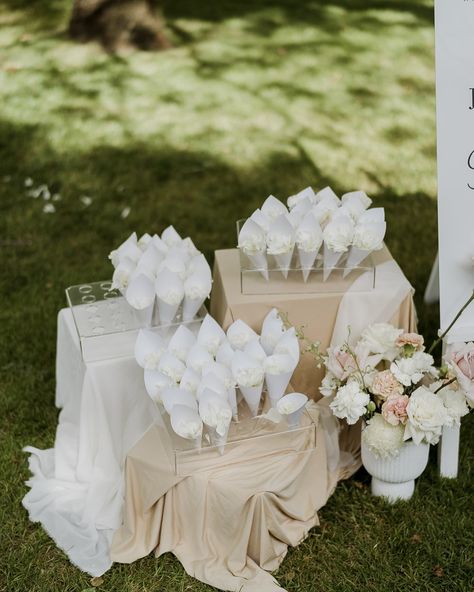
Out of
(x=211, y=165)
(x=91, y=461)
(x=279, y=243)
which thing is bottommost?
(x=211, y=165)

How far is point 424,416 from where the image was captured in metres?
2.88

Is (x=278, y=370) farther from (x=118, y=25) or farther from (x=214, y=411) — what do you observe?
(x=118, y=25)

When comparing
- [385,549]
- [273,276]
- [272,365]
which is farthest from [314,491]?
[273,276]

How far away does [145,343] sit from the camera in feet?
9.93

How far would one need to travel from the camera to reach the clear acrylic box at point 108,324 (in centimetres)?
322

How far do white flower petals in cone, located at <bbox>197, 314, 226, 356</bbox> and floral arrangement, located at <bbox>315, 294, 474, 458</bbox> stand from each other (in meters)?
0.36

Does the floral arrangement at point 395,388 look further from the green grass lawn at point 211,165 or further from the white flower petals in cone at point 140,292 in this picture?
the white flower petals in cone at point 140,292

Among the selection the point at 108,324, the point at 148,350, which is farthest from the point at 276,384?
the point at 108,324

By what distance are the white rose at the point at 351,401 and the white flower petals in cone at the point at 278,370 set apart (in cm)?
19

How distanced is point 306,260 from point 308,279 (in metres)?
0.09

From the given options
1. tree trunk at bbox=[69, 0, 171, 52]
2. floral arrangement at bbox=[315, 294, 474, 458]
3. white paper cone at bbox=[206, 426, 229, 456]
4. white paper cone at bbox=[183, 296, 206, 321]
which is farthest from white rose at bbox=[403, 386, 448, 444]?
tree trunk at bbox=[69, 0, 171, 52]

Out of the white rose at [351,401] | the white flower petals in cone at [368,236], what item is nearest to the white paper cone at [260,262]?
the white flower petals in cone at [368,236]

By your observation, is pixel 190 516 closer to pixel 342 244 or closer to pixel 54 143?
pixel 342 244

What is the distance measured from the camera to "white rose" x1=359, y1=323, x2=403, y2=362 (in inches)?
121
